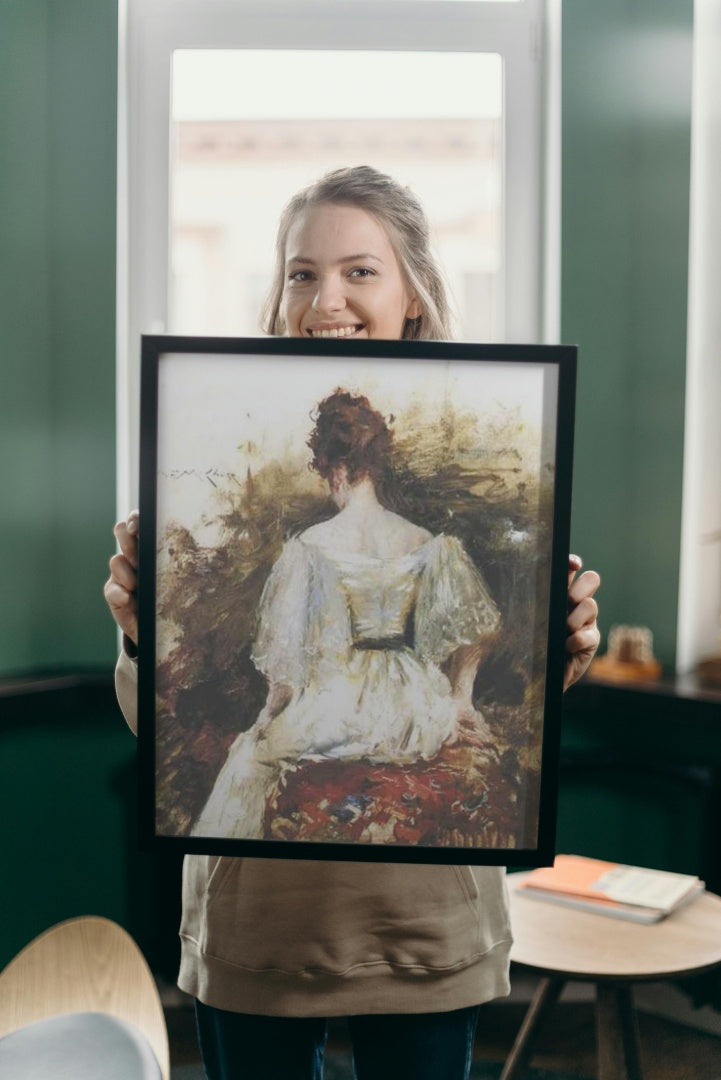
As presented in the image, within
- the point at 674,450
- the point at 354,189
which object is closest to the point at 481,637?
the point at 354,189

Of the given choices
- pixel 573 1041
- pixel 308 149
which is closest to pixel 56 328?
pixel 308 149

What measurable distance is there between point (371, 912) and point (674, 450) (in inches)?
72.5

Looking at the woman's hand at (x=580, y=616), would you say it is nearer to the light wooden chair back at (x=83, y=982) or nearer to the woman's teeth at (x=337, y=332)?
the woman's teeth at (x=337, y=332)

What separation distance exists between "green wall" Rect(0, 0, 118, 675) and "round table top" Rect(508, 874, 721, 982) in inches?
51.8

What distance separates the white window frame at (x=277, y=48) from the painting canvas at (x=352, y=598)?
5.52 ft

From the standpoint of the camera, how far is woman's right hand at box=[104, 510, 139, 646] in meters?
1.02

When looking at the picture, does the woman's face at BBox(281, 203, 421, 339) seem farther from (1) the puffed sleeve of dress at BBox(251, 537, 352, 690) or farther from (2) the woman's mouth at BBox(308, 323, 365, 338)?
(1) the puffed sleeve of dress at BBox(251, 537, 352, 690)

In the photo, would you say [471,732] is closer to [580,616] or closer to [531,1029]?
[580,616]

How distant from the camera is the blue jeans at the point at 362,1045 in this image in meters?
1.07

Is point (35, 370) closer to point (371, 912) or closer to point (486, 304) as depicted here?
point (486, 304)

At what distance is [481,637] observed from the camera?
3.26 ft

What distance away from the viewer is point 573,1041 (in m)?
2.53

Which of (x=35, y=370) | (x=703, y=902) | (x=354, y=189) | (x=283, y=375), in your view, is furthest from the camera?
(x=35, y=370)

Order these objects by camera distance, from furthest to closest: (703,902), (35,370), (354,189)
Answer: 1. (35,370)
2. (703,902)
3. (354,189)
